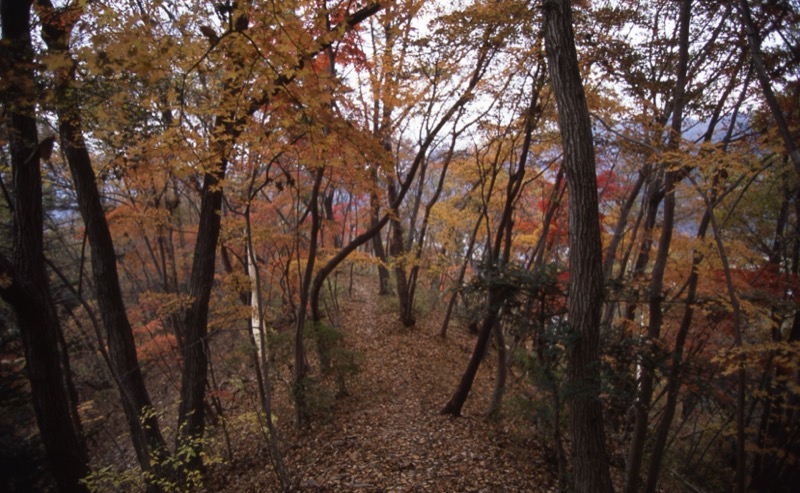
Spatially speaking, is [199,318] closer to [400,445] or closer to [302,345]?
[302,345]

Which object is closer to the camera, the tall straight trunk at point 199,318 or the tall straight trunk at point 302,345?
the tall straight trunk at point 199,318

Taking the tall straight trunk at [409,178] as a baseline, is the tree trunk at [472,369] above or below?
below

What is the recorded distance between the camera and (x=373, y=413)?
313 inches

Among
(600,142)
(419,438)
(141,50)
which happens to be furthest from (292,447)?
(600,142)

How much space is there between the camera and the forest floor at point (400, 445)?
559 cm

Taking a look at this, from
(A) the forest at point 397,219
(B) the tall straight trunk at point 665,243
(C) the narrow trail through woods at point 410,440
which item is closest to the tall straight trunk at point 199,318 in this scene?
(A) the forest at point 397,219

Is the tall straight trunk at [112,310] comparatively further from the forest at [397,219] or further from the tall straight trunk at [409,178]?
the tall straight trunk at [409,178]

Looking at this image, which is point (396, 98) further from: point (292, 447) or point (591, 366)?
point (292, 447)

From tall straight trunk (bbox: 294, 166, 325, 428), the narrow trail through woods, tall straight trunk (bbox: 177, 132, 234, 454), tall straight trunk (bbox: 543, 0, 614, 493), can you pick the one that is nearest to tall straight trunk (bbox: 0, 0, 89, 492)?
tall straight trunk (bbox: 177, 132, 234, 454)

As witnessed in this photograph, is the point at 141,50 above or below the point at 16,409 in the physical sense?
above

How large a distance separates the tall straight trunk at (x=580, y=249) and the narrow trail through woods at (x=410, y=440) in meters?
2.25

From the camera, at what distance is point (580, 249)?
3.64m

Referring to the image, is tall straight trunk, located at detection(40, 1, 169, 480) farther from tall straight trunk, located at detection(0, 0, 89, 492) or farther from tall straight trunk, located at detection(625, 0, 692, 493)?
tall straight trunk, located at detection(625, 0, 692, 493)

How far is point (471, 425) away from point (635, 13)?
7784 mm
